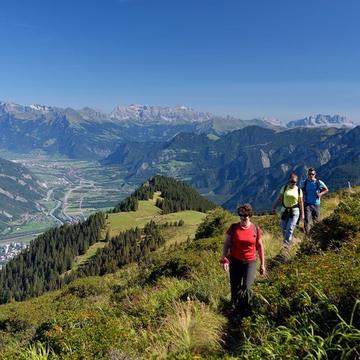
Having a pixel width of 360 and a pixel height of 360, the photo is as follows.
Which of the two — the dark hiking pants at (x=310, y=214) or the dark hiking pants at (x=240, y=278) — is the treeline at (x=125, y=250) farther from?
the dark hiking pants at (x=240, y=278)

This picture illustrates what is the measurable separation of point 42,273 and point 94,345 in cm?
15168

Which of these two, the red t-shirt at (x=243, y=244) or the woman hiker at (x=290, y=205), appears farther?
the woman hiker at (x=290, y=205)

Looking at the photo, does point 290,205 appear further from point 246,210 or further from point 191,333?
point 191,333

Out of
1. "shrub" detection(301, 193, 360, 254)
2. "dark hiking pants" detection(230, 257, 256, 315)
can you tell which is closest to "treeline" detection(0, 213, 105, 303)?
"shrub" detection(301, 193, 360, 254)

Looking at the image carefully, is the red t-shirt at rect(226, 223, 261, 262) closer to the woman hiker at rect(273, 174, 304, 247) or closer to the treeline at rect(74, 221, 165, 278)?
the woman hiker at rect(273, 174, 304, 247)

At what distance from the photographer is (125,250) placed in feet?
398

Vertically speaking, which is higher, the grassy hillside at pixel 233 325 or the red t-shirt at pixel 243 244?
the red t-shirt at pixel 243 244

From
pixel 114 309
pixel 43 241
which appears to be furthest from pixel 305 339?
pixel 43 241

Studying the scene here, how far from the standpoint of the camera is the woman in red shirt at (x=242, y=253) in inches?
441

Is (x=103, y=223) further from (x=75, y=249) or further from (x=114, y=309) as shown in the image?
(x=114, y=309)

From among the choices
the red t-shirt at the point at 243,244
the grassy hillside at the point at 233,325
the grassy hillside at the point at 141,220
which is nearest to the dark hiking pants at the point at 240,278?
the red t-shirt at the point at 243,244

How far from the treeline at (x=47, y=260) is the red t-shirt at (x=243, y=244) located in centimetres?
12110

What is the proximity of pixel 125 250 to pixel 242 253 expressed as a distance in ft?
369

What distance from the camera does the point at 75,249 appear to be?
155125 mm
